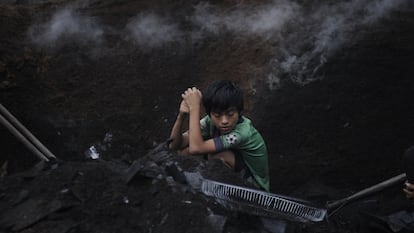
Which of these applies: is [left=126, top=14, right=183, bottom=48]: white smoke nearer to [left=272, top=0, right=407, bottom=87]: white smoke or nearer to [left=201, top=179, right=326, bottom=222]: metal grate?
[left=272, top=0, right=407, bottom=87]: white smoke

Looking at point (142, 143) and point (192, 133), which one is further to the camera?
point (142, 143)

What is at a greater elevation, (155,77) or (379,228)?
(155,77)

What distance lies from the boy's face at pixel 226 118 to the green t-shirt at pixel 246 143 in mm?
42

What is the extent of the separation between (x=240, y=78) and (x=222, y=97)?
2.48 m

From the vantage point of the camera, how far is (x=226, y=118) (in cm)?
376

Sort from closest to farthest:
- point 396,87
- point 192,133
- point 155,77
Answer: point 192,133
point 396,87
point 155,77

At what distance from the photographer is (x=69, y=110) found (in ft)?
19.8

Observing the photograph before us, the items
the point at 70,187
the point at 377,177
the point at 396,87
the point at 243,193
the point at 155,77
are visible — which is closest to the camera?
the point at 243,193

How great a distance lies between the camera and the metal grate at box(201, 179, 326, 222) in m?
3.15

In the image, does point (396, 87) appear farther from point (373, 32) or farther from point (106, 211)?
point (106, 211)

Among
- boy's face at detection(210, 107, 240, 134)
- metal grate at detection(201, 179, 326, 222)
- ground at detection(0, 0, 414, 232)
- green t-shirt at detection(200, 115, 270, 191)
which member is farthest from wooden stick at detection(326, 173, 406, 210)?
boy's face at detection(210, 107, 240, 134)

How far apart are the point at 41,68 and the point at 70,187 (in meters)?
3.24

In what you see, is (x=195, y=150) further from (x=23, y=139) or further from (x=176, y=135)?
(x=23, y=139)

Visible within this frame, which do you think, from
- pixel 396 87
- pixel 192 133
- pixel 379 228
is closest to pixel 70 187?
pixel 192 133
